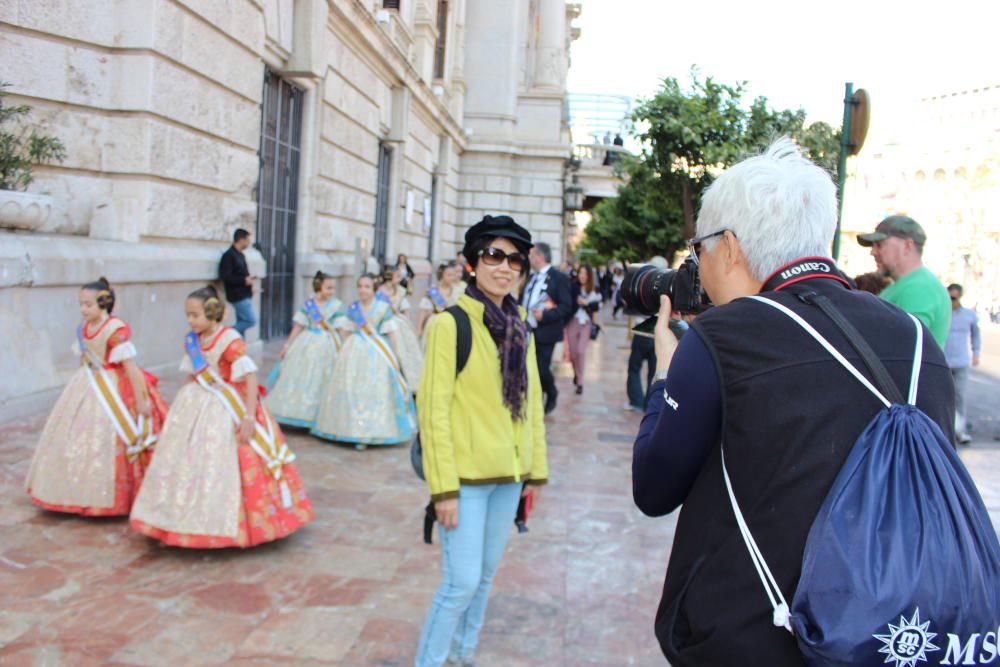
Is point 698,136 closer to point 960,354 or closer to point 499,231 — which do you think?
point 960,354

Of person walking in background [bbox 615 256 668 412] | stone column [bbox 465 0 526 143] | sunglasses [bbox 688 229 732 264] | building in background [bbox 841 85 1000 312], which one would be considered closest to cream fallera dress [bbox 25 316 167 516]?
sunglasses [bbox 688 229 732 264]

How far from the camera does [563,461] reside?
24.9 feet

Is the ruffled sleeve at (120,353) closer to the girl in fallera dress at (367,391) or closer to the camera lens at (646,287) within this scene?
the girl in fallera dress at (367,391)

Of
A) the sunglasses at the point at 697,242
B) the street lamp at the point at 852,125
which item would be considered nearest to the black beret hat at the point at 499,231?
the sunglasses at the point at 697,242

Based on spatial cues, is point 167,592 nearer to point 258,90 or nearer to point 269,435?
point 269,435

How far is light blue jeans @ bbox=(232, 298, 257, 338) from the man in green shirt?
7.78 metres

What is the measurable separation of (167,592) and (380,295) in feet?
14.7

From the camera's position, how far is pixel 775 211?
1763 mm

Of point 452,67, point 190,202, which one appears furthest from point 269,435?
point 452,67

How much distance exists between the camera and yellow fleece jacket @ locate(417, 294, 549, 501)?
3172 mm

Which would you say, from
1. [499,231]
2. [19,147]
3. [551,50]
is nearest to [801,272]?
[499,231]

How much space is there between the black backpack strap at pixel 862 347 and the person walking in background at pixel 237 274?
928cm

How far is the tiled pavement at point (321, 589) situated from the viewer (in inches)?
144

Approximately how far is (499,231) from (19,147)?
19.7 feet
